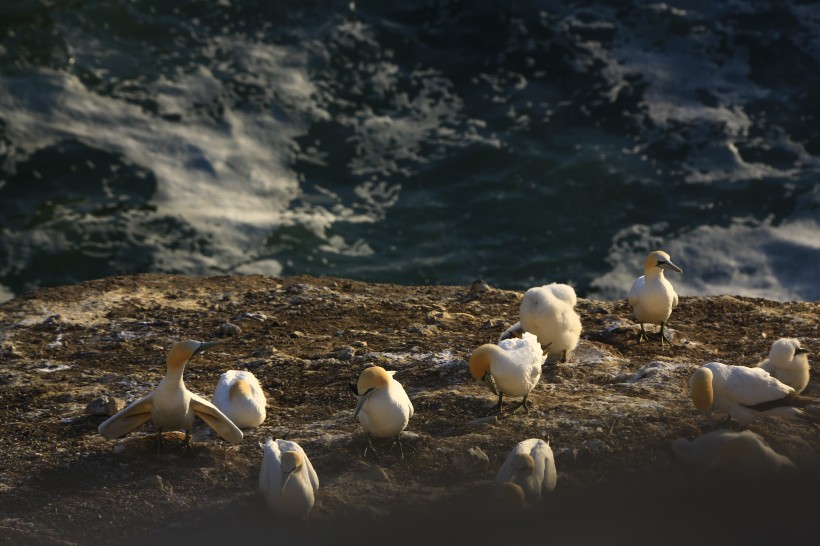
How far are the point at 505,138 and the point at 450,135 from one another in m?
0.82

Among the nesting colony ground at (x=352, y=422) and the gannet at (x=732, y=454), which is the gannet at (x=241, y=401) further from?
the gannet at (x=732, y=454)

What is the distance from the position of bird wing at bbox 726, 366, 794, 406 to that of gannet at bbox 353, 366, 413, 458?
201cm

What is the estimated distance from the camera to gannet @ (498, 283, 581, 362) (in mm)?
8195

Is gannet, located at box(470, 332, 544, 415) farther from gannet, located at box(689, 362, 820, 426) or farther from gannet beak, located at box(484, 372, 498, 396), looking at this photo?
gannet, located at box(689, 362, 820, 426)

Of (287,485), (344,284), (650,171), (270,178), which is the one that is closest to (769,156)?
(650,171)

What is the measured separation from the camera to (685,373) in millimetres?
8125

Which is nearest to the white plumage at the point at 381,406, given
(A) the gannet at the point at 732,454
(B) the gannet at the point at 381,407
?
(B) the gannet at the point at 381,407

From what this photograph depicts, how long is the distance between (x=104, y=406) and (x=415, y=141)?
33.9 ft

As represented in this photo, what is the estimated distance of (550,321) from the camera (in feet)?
26.8

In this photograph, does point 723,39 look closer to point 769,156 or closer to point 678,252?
point 769,156

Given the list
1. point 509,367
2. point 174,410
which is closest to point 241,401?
point 174,410

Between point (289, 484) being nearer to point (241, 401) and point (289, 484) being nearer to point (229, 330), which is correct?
point (241, 401)

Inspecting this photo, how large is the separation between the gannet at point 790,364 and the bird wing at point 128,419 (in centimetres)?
401

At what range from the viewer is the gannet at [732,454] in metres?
6.33
